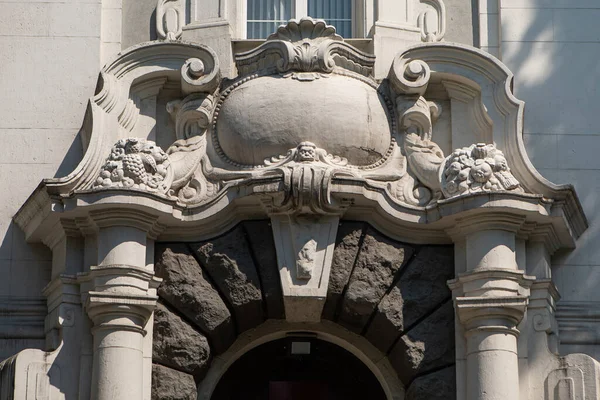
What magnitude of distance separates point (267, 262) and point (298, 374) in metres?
1.63

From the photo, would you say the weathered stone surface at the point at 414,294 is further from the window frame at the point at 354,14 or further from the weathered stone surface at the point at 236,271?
the window frame at the point at 354,14

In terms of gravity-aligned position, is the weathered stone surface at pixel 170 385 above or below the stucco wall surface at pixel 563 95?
below

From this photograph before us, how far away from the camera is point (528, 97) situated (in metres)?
15.2

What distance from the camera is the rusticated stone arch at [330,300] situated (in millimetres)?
14156

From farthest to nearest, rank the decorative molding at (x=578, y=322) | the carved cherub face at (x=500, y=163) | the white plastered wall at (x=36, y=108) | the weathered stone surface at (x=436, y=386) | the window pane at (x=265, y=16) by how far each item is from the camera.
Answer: the window pane at (x=265, y=16)
the white plastered wall at (x=36, y=108)
the decorative molding at (x=578, y=322)
the carved cherub face at (x=500, y=163)
the weathered stone surface at (x=436, y=386)

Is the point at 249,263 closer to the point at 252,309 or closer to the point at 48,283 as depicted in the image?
the point at 252,309

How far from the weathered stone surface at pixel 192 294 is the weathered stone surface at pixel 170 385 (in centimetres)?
44

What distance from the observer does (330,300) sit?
47.0 feet

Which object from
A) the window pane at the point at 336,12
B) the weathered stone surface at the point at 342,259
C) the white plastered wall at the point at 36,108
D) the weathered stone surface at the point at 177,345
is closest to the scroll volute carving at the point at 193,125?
the white plastered wall at the point at 36,108

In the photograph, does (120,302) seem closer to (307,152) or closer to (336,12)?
(307,152)

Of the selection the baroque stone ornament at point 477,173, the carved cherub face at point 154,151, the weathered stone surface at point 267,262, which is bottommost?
the weathered stone surface at point 267,262

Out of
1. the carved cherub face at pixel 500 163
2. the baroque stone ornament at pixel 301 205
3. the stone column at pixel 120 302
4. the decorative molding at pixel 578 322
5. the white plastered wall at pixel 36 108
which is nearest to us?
the stone column at pixel 120 302

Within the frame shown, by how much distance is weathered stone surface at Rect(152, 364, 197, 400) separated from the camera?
46.1 feet

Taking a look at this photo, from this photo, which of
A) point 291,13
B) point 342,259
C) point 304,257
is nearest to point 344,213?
point 342,259
